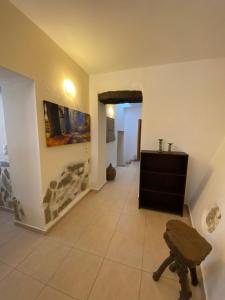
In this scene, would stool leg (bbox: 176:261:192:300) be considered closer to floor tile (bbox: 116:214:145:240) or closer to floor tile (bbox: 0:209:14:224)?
floor tile (bbox: 116:214:145:240)

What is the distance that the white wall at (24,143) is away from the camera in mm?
1627

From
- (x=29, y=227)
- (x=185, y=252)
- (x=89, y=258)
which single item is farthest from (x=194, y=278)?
(x=29, y=227)

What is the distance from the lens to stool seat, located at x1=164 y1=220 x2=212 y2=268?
1.04m

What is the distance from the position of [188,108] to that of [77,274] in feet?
8.87

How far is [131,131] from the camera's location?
6.62 m

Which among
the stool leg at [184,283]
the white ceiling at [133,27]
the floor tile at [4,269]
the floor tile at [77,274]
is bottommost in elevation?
the floor tile at [77,274]

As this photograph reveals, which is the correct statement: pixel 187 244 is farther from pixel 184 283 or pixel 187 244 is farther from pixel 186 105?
pixel 186 105

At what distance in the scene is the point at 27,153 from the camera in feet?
5.77

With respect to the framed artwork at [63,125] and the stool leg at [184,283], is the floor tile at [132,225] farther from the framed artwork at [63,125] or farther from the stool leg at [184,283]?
the framed artwork at [63,125]

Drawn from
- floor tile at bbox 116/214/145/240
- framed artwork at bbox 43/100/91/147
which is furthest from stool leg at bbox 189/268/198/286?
framed artwork at bbox 43/100/91/147

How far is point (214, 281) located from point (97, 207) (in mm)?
1792

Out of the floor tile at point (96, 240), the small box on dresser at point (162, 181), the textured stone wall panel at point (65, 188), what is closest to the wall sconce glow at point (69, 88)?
the textured stone wall panel at point (65, 188)

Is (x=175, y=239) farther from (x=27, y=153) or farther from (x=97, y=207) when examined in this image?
(x=27, y=153)

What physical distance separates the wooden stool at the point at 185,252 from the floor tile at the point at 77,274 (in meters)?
0.62
